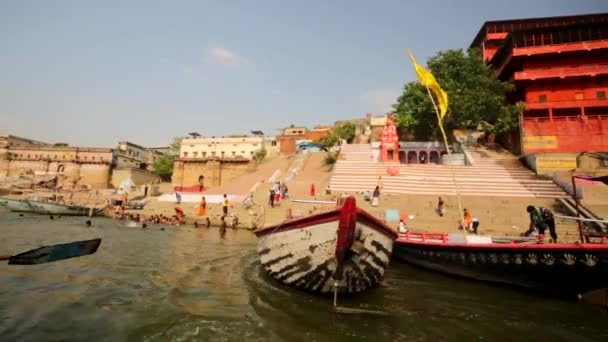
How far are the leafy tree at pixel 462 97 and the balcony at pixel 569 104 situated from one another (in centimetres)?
201

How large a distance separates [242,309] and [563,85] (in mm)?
35942

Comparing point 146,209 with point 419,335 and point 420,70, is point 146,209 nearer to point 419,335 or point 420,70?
point 420,70

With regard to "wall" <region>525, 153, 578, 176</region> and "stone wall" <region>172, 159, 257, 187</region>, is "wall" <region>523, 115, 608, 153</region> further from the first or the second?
"stone wall" <region>172, 159, 257, 187</region>

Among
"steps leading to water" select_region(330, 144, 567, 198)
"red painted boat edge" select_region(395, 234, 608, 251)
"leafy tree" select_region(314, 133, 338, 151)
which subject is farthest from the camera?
"leafy tree" select_region(314, 133, 338, 151)

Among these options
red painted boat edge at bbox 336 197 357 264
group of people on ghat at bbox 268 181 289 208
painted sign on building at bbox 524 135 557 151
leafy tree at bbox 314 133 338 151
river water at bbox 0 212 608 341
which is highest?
leafy tree at bbox 314 133 338 151

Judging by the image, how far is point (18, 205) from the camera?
26.9 metres

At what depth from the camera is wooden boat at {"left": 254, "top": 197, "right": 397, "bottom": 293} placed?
5695 mm

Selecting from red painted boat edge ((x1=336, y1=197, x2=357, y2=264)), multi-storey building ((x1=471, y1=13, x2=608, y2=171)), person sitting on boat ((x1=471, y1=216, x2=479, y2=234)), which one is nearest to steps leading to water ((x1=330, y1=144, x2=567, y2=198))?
multi-storey building ((x1=471, y1=13, x2=608, y2=171))

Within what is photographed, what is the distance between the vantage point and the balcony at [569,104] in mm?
27508

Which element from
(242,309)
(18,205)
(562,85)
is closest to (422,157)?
(562,85)

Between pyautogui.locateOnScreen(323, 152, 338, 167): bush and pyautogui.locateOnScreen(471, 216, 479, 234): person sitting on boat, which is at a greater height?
pyautogui.locateOnScreen(323, 152, 338, 167): bush

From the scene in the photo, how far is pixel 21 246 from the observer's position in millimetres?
10688

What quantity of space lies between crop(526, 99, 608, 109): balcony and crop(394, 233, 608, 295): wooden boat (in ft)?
A: 88.8

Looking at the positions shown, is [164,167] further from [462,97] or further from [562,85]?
[562,85]
